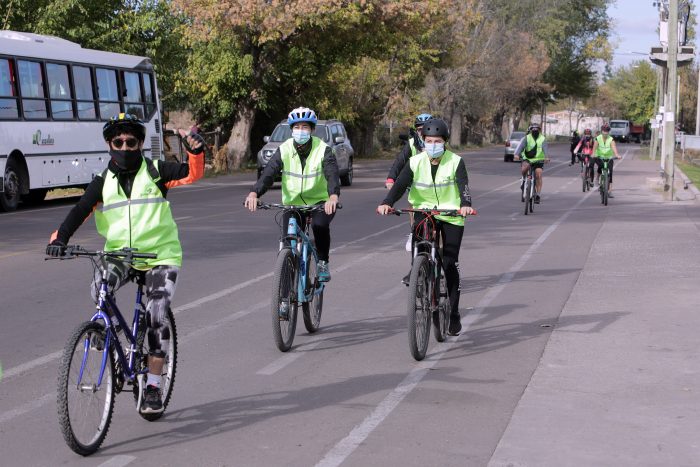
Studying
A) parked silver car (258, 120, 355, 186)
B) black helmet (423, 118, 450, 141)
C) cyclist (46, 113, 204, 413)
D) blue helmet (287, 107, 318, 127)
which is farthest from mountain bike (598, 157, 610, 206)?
cyclist (46, 113, 204, 413)

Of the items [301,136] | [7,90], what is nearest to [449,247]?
[301,136]

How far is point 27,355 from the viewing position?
782cm

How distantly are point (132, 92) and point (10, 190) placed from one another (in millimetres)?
6172

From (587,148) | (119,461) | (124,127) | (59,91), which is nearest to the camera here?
(119,461)

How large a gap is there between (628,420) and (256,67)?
33.9m

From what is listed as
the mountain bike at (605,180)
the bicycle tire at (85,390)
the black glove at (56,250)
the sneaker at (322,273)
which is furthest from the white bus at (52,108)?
the bicycle tire at (85,390)

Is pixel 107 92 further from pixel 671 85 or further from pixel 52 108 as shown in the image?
pixel 671 85

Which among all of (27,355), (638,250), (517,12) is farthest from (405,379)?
(517,12)

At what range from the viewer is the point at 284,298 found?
7977 mm

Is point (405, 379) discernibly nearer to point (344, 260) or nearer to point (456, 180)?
point (456, 180)

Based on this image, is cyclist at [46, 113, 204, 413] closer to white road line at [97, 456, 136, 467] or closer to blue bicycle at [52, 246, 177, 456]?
blue bicycle at [52, 246, 177, 456]

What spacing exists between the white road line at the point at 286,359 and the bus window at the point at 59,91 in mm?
15992

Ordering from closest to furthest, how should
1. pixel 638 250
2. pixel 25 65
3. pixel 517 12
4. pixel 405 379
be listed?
pixel 405 379 < pixel 638 250 < pixel 25 65 < pixel 517 12

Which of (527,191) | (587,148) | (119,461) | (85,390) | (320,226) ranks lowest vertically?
(527,191)
